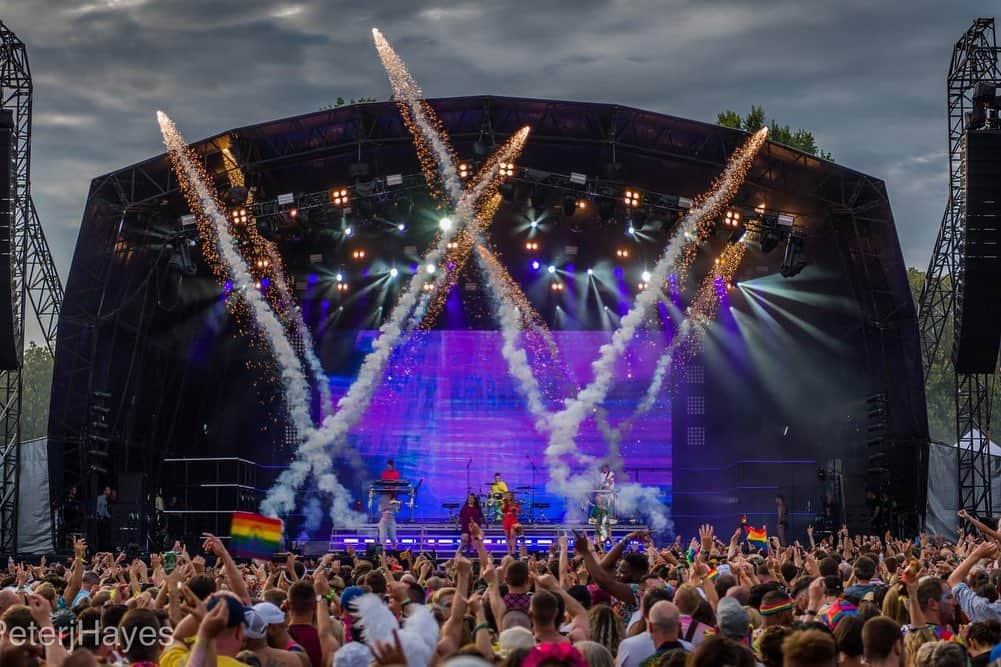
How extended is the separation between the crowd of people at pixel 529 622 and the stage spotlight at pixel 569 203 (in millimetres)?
18008

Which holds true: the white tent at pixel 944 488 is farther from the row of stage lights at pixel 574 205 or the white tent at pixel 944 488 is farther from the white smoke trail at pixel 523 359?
the white smoke trail at pixel 523 359

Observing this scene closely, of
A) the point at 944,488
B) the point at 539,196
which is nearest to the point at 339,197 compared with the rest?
the point at 539,196

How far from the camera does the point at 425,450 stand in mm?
32219

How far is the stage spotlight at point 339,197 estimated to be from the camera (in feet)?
88.9

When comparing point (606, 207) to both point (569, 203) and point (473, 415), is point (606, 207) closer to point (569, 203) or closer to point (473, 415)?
point (569, 203)

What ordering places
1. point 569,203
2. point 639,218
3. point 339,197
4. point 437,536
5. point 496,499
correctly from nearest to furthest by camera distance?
1. point 339,197
2. point 569,203
3. point 639,218
4. point 437,536
5. point 496,499

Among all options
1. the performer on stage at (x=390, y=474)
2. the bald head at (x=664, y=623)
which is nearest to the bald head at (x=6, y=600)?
the bald head at (x=664, y=623)

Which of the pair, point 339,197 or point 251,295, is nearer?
point 339,197

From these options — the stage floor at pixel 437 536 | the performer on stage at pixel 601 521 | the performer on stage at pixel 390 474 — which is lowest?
the stage floor at pixel 437 536

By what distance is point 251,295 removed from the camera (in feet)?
98.7

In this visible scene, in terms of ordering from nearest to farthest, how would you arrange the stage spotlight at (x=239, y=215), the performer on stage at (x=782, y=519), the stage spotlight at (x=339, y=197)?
the stage spotlight at (x=239, y=215), the stage spotlight at (x=339, y=197), the performer on stage at (x=782, y=519)

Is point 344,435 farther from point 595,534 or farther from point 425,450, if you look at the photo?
point 595,534

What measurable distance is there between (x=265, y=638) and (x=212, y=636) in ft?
4.40

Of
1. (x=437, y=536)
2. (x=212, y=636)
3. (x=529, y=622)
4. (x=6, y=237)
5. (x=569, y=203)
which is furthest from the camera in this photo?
(x=437, y=536)
